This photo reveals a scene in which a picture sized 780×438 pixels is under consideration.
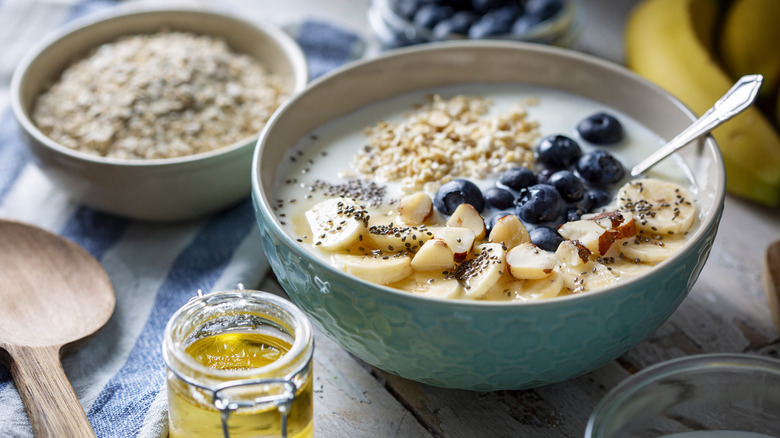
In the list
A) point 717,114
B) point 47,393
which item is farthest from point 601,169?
point 47,393

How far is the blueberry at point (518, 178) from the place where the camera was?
103 centimetres

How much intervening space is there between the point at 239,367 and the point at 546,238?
15.3 inches

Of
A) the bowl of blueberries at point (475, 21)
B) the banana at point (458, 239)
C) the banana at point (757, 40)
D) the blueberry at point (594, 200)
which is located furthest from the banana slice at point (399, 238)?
the banana at point (757, 40)

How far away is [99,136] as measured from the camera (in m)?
1.24

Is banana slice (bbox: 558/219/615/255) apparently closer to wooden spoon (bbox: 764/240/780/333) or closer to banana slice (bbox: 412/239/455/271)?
banana slice (bbox: 412/239/455/271)

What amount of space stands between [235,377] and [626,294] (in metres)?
0.40

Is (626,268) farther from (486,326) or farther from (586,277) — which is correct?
(486,326)

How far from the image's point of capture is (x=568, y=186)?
1006 millimetres

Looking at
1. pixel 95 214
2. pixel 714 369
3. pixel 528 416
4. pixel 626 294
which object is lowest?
pixel 95 214

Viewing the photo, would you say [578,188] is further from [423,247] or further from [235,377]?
[235,377]

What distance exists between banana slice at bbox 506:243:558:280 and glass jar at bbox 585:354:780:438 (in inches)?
6.1

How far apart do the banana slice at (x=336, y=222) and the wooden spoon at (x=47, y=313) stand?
1.08 ft

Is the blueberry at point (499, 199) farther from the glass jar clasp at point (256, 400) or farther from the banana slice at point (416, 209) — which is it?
the glass jar clasp at point (256, 400)

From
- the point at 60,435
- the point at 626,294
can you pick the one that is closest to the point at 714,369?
the point at 626,294
